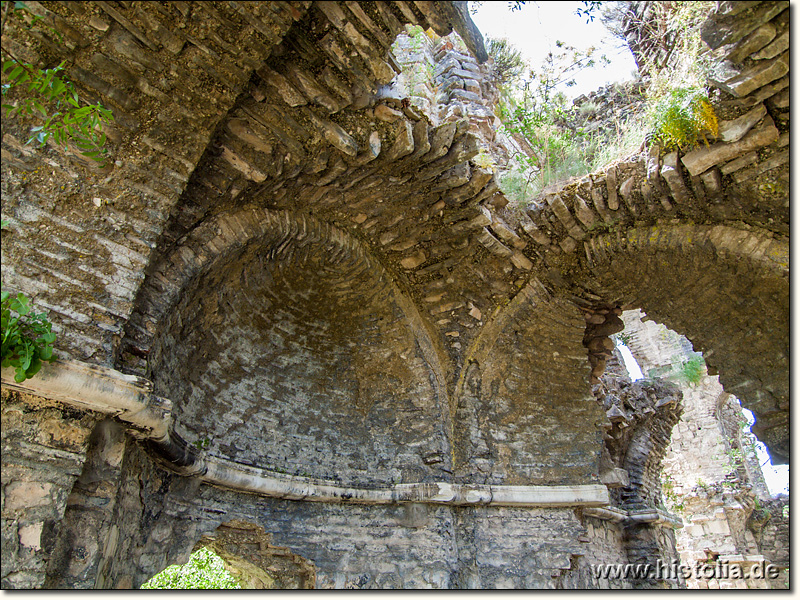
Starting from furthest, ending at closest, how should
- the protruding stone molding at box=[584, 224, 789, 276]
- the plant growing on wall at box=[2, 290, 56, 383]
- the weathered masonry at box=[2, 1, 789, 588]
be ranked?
the protruding stone molding at box=[584, 224, 789, 276] → the weathered masonry at box=[2, 1, 789, 588] → the plant growing on wall at box=[2, 290, 56, 383]

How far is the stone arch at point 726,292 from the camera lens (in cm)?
370

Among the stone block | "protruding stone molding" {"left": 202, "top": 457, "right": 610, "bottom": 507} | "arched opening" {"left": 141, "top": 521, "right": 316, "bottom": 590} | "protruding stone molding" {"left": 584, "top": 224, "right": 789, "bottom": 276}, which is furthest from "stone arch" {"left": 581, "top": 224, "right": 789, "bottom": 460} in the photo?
the stone block

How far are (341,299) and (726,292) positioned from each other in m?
3.00

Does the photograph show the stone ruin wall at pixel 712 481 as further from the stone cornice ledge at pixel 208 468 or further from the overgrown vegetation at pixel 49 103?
the overgrown vegetation at pixel 49 103

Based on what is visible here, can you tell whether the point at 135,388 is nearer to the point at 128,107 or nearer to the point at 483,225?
the point at 128,107

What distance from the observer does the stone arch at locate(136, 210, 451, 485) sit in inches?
149

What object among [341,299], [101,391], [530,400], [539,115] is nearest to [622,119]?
[539,115]

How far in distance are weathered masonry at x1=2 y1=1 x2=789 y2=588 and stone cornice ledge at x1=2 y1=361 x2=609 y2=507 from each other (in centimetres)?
2

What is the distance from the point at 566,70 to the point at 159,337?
4.65 metres

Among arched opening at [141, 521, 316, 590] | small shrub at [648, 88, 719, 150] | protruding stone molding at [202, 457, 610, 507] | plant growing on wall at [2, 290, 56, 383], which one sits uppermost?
small shrub at [648, 88, 719, 150]

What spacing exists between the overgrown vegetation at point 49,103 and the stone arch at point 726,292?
3.55 metres

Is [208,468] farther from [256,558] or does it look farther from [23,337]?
[23,337]

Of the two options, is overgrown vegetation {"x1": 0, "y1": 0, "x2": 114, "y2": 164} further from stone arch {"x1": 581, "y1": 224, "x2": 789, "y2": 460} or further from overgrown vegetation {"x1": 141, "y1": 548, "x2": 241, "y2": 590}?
overgrown vegetation {"x1": 141, "y1": 548, "x2": 241, "y2": 590}

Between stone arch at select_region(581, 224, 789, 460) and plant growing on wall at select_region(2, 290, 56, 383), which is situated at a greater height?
stone arch at select_region(581, 224, 789, 460)
